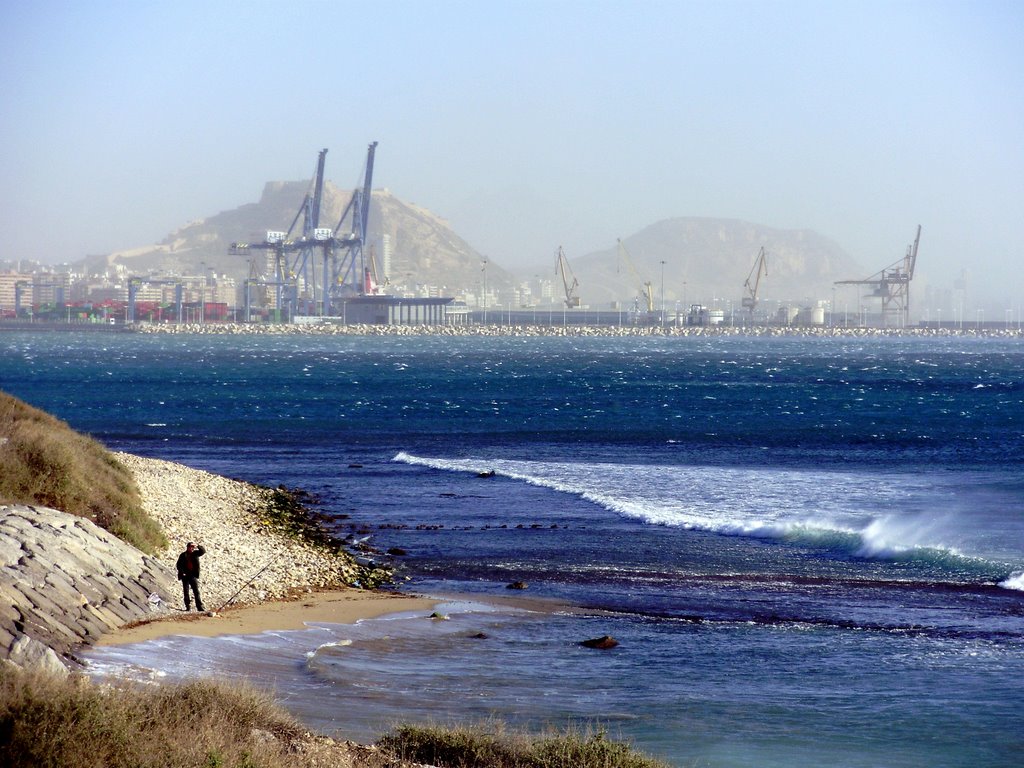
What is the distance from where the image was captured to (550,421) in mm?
52312

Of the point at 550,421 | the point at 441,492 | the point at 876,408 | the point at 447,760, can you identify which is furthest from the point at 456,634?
the point at 876,408

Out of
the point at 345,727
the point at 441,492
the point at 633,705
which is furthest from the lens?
the point at 441,492

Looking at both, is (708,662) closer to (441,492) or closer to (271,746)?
(271,746)

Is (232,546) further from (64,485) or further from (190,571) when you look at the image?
(190,571)

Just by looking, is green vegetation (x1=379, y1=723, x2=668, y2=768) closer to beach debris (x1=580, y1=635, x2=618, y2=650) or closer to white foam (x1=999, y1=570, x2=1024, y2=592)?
beach debris (x1=580, y1=635, x2=618, y2=650)

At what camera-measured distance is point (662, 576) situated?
19453 mm

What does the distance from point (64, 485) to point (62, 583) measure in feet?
15.5

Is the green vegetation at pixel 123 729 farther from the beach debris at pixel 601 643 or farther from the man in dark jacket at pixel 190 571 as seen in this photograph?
the man in dark jacket at pixel 190 571

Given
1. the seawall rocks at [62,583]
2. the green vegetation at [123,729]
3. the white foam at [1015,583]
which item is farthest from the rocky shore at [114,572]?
the white foam at [1015,583]

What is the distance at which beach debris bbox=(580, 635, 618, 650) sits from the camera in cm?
1473

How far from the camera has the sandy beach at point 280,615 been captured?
14.2 m

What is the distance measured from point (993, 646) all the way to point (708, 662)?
3711 millimetres

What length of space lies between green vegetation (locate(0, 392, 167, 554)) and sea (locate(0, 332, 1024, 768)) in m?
4.17

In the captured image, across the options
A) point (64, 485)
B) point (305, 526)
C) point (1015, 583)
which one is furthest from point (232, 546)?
point (1015, 583)
